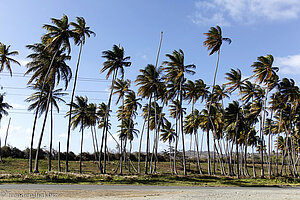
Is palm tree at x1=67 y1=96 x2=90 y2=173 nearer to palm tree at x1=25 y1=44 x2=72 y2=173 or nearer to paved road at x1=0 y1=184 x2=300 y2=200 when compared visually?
palm tree at x1=25 y1=44 x2=72 y2=173

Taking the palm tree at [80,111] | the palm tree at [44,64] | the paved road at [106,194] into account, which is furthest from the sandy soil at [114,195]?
the palm tree at [80,111]

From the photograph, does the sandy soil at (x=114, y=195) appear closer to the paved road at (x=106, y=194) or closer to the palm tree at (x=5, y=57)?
the paved road at (x=106, y=194)

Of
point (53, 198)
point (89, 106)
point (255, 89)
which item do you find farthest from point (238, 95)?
point (53, 198)

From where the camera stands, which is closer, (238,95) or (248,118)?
(238,95)

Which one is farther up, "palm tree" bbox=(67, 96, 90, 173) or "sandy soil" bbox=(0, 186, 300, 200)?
"palm tree" bbox=(67, 96, 90, 173)

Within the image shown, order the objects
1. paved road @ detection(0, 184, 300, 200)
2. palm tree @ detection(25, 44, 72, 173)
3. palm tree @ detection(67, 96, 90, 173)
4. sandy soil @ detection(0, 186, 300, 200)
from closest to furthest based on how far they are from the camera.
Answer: sandy soil @ detection(0, 186, 300, 200) < paved road @ detection(0, 184, 300, 200) < palm tree @ detection(25, 44, 72, 173) < palm tree @ detection(67, 96, 90, 173)

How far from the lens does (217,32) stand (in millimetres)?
39594

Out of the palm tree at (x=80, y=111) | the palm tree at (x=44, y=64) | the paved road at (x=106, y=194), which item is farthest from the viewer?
the palm tree at (x=80, y=111)

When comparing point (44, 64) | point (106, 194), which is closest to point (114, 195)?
point (106, 194)

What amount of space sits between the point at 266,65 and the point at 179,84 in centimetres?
1313

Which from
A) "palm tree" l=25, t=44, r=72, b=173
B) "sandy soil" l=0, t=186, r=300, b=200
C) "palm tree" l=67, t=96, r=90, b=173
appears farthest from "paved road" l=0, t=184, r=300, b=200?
"palm tree" l=67, t=96, r=90, b=173

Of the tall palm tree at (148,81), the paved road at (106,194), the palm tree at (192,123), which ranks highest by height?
the tall palm tree at (148,81)

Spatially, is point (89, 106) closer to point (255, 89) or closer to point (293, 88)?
point (255, 89)

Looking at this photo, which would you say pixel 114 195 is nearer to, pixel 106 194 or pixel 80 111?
pixel 106 194
